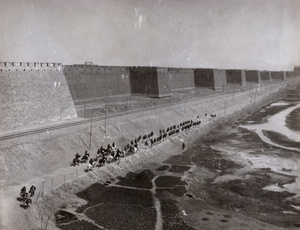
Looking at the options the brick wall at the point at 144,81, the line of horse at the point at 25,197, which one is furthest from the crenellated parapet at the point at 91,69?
the line of horse at the point at 25,197

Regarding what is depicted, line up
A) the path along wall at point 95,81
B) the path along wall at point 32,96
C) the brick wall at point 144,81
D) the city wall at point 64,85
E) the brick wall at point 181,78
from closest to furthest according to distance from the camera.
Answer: the path along wall at point 32,96 < the city wall at point 64,85 < the path along wall at point 95,81 < the brick wall at point 144,81 < the brick wall at point 181,78

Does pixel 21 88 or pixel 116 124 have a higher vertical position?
pixel 21 88

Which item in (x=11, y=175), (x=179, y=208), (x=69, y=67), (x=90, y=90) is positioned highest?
(x=69, y=67)

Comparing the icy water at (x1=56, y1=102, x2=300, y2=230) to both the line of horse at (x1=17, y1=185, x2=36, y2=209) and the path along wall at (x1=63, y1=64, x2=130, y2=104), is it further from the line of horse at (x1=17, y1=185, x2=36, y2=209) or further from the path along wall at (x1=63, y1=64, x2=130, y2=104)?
the path along wall at (x1=63, y1=64, x2=130, y2=104)

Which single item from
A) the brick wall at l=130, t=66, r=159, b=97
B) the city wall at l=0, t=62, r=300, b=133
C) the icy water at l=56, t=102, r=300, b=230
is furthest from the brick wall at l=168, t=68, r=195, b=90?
the icy water at l=56, t=102, r=300, b=230

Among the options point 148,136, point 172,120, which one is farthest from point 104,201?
point 172,120

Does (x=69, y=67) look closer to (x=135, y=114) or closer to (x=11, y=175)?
(x=135, y=114)

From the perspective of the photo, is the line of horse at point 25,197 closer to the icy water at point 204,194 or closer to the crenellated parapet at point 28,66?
the icy water at point 204,194
